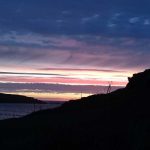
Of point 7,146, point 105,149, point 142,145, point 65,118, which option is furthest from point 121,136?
point 65,118

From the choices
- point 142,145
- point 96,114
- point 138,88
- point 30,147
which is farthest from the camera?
point 138,88

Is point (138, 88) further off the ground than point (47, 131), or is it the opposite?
point (138, 88)

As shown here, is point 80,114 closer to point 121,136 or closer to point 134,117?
point 134,117

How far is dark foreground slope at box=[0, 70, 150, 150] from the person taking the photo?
104ft

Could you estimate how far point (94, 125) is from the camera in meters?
37.7

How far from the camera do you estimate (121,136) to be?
3238 centimetres

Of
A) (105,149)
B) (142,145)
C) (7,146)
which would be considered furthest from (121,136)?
(7,146)

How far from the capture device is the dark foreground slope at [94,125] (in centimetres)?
3166

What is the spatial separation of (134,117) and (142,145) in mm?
9830

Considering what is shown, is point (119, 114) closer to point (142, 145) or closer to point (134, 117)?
point (134, 117)

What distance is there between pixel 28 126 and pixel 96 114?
658cm

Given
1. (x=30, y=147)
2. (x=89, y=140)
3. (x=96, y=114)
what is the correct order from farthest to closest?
(x=96, y=114)
(x=30, y=147)
(x=89, y=140)

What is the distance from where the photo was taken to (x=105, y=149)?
30797 mm

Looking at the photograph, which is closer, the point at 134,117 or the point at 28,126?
the point at 134,117
